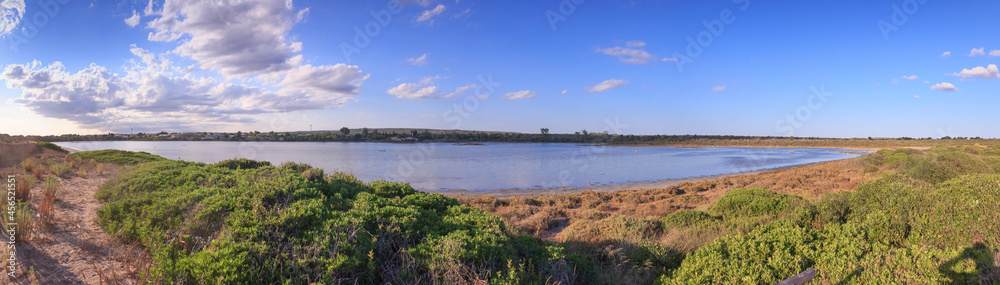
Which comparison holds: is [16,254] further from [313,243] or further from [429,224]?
[429,224]

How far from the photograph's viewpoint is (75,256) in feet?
16.9

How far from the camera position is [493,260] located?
4383mm

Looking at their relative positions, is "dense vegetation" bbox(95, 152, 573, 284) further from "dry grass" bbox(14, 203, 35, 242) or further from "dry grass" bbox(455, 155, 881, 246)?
"dry grass" bbox(455, 155, 881, 246)

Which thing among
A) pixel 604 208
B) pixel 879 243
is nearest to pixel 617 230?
pixel 879 243

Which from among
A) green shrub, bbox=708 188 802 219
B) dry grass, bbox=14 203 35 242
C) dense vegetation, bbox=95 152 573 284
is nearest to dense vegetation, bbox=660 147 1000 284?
green shrub, bbox=708 188 802 219

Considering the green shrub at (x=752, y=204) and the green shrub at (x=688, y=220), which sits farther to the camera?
the green shrub at (x=752, y=204)

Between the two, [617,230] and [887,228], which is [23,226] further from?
[887,228]

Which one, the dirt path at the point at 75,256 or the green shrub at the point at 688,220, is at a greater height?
the dirt path at the point at 75,256

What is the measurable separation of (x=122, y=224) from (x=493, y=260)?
19.3ft

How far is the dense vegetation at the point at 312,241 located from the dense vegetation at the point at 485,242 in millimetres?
17

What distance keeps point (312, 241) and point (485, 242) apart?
5.96ft

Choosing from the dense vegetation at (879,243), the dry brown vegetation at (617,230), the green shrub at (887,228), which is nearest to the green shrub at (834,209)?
the dense vegetation at (879,243)

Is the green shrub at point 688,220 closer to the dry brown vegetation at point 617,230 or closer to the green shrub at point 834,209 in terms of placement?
the dry brown vegetation at point 617,230

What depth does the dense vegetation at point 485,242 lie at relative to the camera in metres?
3.95
